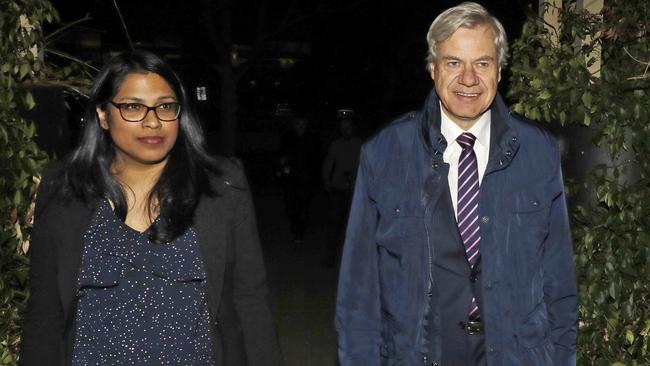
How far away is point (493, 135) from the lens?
310cm

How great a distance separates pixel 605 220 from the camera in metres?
4.10

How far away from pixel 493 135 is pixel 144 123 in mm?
1148

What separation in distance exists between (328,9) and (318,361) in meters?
20.2

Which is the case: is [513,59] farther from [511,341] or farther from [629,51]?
[511,341]

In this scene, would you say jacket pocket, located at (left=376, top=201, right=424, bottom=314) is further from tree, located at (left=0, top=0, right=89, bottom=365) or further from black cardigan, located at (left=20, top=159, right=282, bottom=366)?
tree, located at (left=0, top=0, right=89, bottom=365)

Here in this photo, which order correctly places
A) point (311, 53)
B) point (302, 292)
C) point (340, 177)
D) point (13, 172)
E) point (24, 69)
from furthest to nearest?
point (311, 53) → point (340, 177) → point (302, 292) → point (24, 69) → point (13, 172)

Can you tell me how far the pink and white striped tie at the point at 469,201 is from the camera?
2994 millimetres

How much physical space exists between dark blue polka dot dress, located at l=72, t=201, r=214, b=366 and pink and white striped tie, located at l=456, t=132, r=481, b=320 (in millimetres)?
852

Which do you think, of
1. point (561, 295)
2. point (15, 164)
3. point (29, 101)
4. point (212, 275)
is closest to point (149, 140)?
point (212, 275)

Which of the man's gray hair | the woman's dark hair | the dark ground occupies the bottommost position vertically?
the dark ground

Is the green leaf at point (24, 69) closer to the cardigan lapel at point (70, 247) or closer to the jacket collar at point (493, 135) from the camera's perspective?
the cardigan lapel at point (70, 247)

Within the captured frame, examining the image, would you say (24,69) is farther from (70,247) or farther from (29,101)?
(70,247)

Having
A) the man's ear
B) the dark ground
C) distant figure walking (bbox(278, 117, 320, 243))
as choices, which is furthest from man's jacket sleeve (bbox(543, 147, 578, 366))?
distant figure walking (bbox(278, 117, 320, 243))

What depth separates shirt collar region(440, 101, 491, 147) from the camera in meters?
3.12
